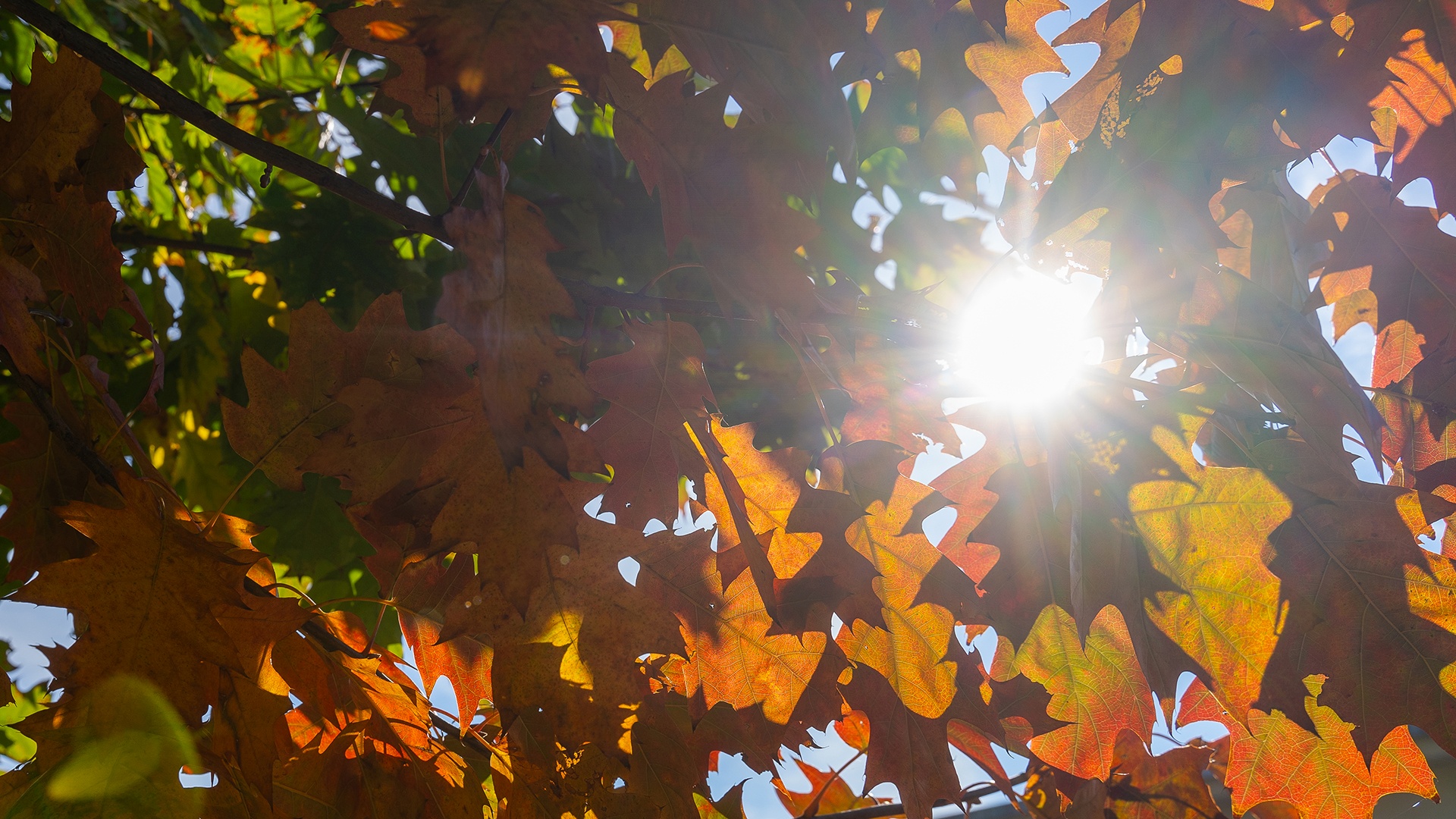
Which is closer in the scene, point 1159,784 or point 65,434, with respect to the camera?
point 65,434

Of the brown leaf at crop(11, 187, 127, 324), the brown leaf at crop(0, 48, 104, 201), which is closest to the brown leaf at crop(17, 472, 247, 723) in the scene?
the brown leaf at crop(11, 187, 127, 324)

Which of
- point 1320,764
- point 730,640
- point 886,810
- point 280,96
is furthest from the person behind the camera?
point 280,96

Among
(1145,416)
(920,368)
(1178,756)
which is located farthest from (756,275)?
(1178,756)

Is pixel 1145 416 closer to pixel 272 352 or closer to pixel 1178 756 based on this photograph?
pixel 1178 756

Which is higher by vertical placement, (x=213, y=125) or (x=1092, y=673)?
(x=213, y=125)

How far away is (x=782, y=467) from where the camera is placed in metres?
0.86

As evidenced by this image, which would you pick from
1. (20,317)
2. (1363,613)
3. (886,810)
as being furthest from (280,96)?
(1363,613)

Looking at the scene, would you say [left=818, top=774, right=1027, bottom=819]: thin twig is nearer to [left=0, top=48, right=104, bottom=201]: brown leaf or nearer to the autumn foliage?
the autumn foliage

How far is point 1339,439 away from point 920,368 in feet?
1.72

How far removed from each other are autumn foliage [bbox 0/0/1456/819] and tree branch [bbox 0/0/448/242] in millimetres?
32

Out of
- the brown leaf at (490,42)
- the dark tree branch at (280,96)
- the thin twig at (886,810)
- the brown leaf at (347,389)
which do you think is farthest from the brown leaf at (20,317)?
the thin twig at (886,810)

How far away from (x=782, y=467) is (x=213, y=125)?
2.13 feet

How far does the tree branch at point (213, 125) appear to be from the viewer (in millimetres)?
670

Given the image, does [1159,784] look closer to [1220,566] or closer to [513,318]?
[1220,566]
